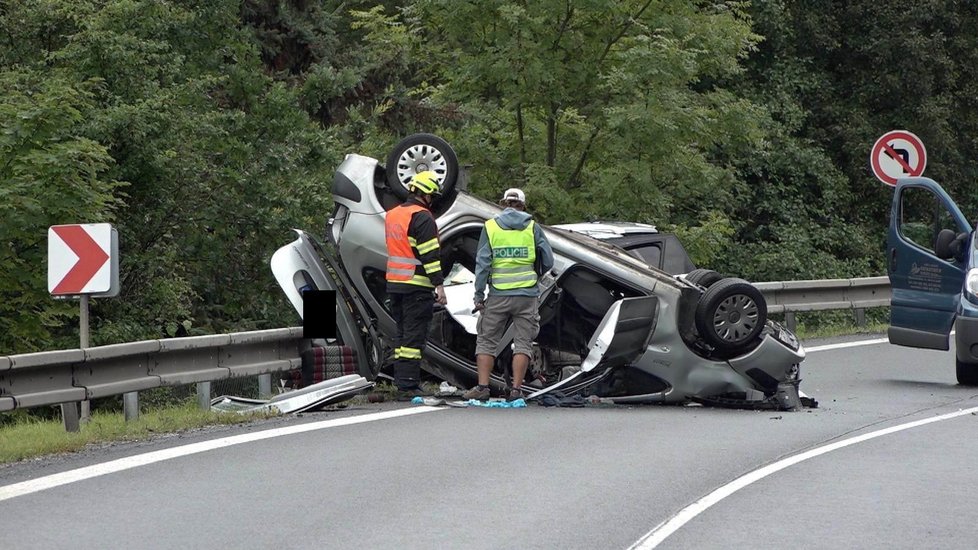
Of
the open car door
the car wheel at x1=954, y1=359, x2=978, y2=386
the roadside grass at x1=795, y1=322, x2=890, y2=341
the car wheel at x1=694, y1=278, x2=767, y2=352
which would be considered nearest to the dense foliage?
the roadside grass at x1=795, y1=322, x2=890, y2=341

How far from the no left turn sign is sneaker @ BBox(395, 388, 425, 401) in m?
9.79

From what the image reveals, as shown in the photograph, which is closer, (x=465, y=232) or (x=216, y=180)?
(x=465, y=232)

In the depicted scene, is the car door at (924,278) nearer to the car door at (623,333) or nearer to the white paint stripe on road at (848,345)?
the white paint stripe on road at (848,345)

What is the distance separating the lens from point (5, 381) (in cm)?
992

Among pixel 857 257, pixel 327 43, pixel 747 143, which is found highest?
pixel 327 43

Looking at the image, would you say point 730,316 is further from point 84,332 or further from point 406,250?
point 84,332

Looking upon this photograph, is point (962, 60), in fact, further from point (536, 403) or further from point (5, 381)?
point (5, 381)

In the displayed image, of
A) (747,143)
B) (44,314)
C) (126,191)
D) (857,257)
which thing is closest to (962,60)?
(857,257)

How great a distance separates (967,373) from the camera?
14.9 m

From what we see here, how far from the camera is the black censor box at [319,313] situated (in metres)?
12.7

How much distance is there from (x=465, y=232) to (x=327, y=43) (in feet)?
47.2

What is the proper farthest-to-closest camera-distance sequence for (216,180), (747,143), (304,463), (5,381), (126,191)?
(747,143)
(216,180)
(126,191)
(5,381)
(304,463)

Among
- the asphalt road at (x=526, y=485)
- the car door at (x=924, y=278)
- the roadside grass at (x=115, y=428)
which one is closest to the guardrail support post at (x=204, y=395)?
the roadside grass at (x=115, y=428)

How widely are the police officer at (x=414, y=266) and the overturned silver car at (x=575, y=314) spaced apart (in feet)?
0.97
